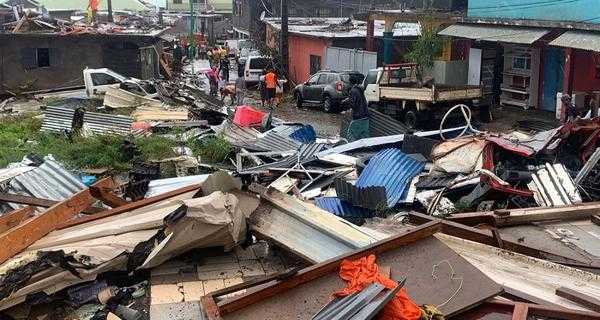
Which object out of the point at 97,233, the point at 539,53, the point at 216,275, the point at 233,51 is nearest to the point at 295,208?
the point at 216,275

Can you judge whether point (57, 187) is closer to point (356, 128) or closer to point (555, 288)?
point (555, 288)

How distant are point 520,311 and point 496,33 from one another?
17.8m

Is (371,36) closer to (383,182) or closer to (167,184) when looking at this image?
(383,182)

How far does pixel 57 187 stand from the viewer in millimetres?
8516

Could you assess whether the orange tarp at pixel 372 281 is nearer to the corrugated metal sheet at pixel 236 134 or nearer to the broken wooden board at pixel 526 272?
the broken wooden board at pixel 526 272

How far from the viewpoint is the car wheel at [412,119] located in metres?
18.6

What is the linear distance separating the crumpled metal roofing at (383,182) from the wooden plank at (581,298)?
12.7ft

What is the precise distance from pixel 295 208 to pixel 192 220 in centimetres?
117

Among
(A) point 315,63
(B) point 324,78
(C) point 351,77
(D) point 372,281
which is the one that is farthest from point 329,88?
(D) point 372,281

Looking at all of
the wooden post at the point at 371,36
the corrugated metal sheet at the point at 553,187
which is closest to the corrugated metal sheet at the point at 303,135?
the corrugated metal sheet at the point at 553,187

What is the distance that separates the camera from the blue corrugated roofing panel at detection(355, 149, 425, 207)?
9.48 meters

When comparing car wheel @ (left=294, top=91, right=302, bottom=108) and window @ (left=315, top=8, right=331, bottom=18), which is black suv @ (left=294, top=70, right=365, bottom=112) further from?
window @ (left=315, top=8, right=331, bottom=18)

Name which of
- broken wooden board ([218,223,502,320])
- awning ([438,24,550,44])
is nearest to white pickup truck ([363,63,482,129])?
awning ([438,24,550,44])

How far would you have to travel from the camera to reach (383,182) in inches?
377
